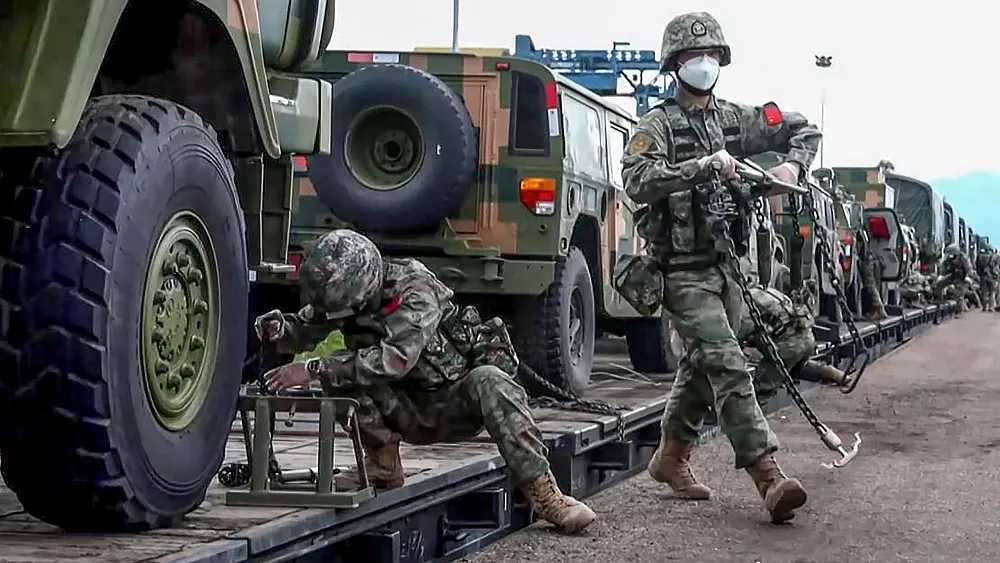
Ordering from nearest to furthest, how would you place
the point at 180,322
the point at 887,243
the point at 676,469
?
the point at 180,322
the point at 676,469
the point at 887,243

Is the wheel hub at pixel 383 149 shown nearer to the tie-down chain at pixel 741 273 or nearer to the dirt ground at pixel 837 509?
the dirt ground at pixel 837 509

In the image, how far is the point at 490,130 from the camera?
9125mm

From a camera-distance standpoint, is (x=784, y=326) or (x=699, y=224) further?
(x=784, y=326)

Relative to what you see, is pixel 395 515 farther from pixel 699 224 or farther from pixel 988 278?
pixel 988 278

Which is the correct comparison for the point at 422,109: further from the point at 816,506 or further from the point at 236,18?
the point at 236,18

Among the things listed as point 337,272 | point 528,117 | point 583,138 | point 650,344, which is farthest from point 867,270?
point 337,272

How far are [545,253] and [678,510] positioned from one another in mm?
2333

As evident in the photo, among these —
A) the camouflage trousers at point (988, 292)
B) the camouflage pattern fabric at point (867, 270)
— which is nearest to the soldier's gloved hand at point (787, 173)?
the camouflage pattern fabric at point (867, 270)

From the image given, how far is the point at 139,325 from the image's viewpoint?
12.4 ft

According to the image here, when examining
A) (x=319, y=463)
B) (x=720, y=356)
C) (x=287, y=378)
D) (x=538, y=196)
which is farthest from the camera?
(x=538, y=196)

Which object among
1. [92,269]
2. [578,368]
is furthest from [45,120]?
[578,368]

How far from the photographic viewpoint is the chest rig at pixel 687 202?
696 cm

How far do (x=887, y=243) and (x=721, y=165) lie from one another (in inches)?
771

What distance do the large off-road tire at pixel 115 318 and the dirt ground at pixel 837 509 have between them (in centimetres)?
199
